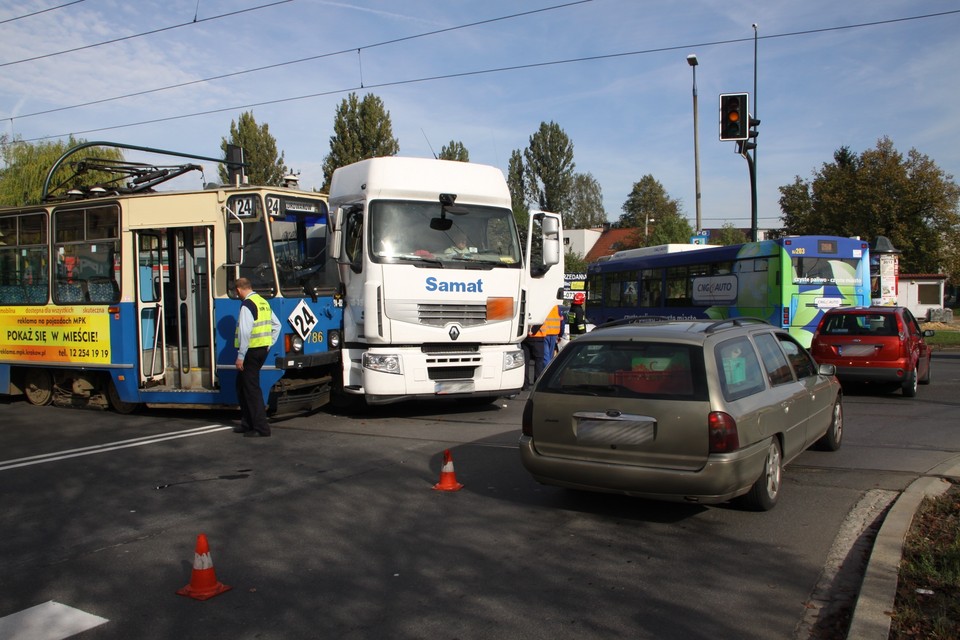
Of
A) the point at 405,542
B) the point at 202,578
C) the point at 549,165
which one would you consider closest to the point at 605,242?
the point at 549,165

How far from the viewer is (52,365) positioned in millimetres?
11859

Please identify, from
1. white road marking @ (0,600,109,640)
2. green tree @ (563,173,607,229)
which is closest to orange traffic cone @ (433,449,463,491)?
white road marking @ (0,600,109,640)

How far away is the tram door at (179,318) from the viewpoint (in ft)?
36.5

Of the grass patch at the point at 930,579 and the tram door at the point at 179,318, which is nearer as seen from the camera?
the grass patch at the point at 930,579

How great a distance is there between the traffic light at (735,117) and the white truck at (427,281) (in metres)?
6.50

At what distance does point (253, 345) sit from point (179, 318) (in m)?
2.21

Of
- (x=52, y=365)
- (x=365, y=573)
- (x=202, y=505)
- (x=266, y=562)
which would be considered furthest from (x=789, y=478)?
(x=52, y=365)

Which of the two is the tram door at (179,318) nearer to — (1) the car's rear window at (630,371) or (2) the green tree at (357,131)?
(1) the car's rear window at (630,371)

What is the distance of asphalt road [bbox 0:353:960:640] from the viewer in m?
4.33

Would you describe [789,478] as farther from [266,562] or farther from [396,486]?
[266,562]

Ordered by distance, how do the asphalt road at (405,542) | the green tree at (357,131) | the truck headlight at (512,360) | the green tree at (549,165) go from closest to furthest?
the asphalt road at (405,542), the truck headlight at (512,360), the green tree at (357,131), the green tree at (549,165)

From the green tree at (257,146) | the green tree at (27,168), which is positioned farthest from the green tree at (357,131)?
the green tree at (27,168)

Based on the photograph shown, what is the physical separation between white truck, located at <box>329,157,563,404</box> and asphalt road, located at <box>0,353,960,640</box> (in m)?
1.43

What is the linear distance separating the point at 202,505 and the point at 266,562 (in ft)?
5.70
